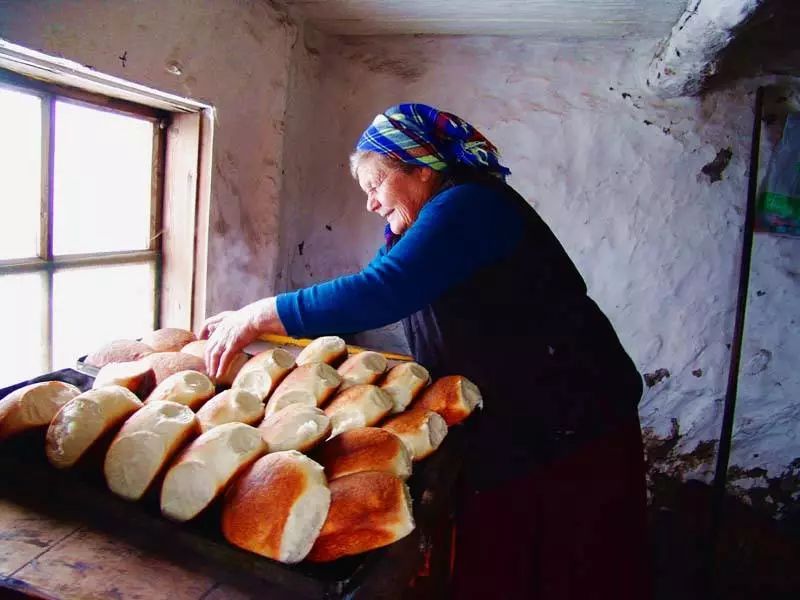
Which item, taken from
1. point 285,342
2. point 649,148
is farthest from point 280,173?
point 649,148

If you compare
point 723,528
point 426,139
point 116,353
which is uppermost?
point 426,139

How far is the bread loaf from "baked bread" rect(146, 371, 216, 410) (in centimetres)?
19

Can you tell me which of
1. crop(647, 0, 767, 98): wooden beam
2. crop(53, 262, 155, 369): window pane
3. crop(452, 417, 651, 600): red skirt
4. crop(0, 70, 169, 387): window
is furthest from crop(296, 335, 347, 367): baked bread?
crop(647, 0, 767, 98): wooden beam

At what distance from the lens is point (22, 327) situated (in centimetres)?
150

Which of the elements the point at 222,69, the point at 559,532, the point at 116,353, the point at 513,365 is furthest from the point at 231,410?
the point at 222,69

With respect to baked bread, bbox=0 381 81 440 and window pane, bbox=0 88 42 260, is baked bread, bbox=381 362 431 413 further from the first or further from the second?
window pane, bbox=0 88 42 260

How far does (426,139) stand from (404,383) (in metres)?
0.59

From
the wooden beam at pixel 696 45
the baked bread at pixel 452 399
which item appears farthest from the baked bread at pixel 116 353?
the wooden beam at pixel 696 45

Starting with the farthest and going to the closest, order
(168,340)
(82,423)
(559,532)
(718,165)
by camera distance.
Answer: (718,165)
(559,532)
(168,340)
(82,423)

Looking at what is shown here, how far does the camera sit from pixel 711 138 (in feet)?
7.51

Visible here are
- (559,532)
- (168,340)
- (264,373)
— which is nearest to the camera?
(264,373)

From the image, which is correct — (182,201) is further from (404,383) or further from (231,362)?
(404,383)

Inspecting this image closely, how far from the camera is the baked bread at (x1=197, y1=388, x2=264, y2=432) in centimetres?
87

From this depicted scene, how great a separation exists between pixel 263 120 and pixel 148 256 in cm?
61
